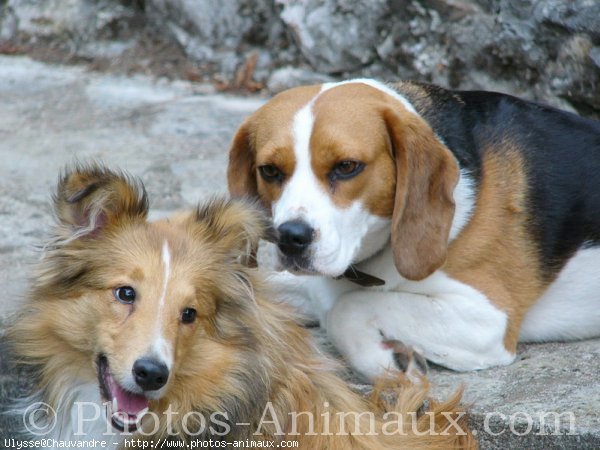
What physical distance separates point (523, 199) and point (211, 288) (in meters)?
1.54

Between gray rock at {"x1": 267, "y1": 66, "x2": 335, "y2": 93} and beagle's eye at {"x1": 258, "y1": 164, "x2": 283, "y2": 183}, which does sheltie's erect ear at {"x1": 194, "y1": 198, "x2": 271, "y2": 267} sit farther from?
gray rock at {"x1": 267, "y1": 66, "x2": 335, "y2": 93}

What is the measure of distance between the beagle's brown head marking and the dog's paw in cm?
29

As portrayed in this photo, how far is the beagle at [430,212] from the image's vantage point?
416 centimetres

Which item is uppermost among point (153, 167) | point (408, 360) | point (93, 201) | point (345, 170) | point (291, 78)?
point (345, 170)

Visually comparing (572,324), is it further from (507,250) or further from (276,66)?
(276,66)

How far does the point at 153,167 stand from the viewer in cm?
638

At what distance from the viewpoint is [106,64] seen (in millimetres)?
8047

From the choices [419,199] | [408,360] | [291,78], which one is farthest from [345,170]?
[291,78]

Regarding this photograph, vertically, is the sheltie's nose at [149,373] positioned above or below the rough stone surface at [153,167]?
above

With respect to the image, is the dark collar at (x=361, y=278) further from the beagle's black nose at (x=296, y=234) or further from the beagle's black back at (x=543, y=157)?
the beagle's black back at (x=543, y=157)

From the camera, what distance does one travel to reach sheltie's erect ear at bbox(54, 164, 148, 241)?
143 inches

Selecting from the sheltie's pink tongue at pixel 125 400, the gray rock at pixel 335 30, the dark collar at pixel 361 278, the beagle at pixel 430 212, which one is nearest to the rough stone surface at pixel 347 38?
the gray rock at pixel 335 30

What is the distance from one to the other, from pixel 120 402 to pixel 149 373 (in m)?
0.26

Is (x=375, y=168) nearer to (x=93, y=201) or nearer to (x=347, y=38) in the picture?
(x=93, y=201)
